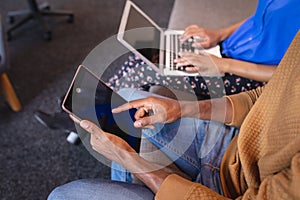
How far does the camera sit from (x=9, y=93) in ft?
5.33

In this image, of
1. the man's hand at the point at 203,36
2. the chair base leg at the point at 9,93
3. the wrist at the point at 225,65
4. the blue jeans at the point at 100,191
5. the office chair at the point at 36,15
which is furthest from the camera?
the office chair at the point at 36,15

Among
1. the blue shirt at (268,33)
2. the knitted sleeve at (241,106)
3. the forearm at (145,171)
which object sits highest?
the blue shirt at (268,33)

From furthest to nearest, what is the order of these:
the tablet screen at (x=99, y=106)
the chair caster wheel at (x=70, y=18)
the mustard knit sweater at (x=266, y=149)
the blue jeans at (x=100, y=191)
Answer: the chair caster wheel at (x=70, y=18) < the tablet screen at (x=99, y=106) < the blue jeans at (x=100, y=191) < the mustard knit sweater at (x=266, y=149)

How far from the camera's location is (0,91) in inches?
66.0

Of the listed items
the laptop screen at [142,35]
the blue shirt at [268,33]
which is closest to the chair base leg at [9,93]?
the laptop screen at [142,35]

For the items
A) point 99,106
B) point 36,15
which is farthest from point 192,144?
point 36,15

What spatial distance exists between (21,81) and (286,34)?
1324 mm

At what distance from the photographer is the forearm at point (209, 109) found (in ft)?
3.27

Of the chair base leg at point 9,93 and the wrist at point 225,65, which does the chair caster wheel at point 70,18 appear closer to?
the chair base leg at point 9,93

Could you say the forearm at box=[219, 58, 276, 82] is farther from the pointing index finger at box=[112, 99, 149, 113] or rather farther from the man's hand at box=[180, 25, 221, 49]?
the pointing index finger at box=[112, 99, 149, 113]

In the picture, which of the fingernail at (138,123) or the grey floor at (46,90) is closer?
the fingernail at (138,123)

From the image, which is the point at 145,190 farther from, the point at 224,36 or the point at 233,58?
the point at 224,36

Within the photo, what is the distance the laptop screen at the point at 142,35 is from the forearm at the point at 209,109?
0.28 m

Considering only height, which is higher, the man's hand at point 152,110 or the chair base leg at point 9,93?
the man's hand at point 152,110
